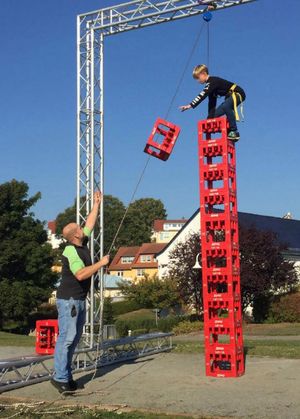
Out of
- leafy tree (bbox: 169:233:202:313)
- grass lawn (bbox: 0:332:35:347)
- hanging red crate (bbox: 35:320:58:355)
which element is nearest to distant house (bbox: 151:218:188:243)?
leafy tree (bbox: 169:233:202:313)

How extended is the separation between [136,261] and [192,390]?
70.6 metres

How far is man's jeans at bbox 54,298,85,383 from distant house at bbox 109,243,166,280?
6386cm

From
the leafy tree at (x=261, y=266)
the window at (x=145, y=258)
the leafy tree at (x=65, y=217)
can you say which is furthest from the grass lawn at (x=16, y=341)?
the leafy tree at (x=65, y=217)

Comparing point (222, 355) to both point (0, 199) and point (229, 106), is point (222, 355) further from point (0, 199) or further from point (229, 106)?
point (0, 199)

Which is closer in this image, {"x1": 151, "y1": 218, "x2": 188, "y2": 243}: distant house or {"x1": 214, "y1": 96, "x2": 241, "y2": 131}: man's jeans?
{"x1": 214, "y1": 96, "x2": 241, "y2": 131}: man's jeans

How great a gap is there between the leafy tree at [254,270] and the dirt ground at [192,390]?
70.4 ft

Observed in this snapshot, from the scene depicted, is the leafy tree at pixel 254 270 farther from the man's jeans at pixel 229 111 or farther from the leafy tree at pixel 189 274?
the man's jeans at pixel 229 111

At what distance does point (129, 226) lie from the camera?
99.6 metres

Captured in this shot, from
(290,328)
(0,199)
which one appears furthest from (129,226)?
(290,328)

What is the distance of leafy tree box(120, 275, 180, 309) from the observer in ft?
129

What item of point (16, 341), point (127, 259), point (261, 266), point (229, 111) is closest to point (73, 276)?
point (229, 111)

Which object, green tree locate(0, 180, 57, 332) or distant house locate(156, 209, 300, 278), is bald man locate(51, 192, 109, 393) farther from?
distant house locate(156, 209, 300, 278)

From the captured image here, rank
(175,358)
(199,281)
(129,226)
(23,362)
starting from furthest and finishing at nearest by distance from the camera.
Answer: (129,226) < (199,281) < (175,358) < (23,362)

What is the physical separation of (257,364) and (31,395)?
3.71 metres
